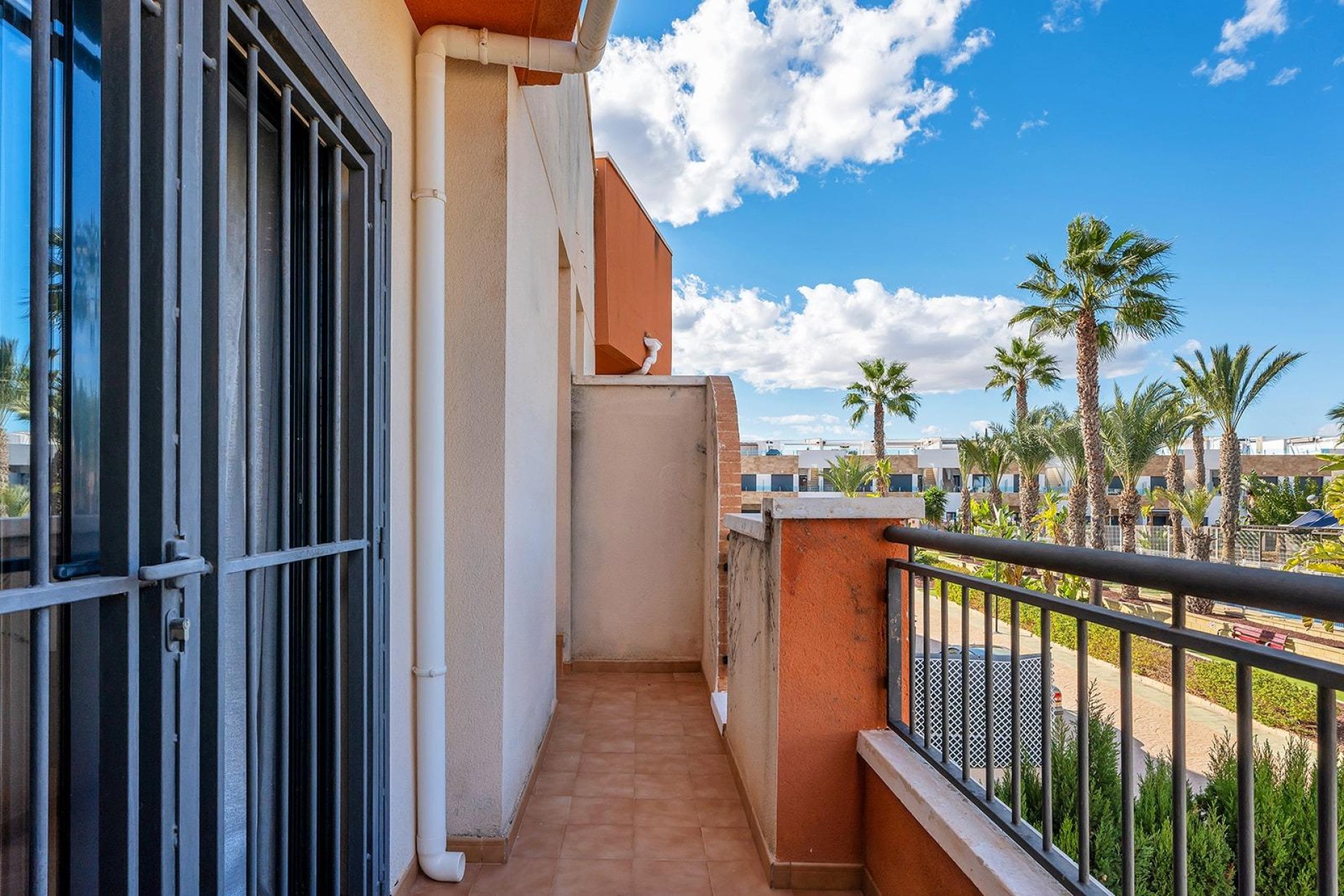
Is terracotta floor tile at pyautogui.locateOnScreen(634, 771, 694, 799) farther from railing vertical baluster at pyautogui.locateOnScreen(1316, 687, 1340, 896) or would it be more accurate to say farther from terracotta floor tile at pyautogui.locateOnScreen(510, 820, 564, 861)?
railing vertical baluster at pyautogui.locateOnScreen(1316, 687, 1340, 896)

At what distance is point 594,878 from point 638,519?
2912 millimetres

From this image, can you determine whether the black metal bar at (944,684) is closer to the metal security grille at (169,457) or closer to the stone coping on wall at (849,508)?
the stone coping on wall at (849,508)

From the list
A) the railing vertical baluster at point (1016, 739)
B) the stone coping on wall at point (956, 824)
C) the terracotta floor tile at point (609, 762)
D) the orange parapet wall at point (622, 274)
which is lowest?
the terracotta floor tile at point (609, 762)

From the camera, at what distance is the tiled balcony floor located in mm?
2293

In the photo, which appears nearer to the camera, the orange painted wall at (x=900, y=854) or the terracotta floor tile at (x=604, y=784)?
the orange painted wall at (x=900, y=854)

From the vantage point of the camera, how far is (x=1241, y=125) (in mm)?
27609

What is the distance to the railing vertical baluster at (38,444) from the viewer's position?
85 centimetres

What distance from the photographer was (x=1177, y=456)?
16188 mm

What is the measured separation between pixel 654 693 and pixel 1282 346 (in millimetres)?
16415

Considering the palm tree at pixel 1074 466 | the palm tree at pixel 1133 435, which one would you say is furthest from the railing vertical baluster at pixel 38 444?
the palm tree at pixel 1133 435

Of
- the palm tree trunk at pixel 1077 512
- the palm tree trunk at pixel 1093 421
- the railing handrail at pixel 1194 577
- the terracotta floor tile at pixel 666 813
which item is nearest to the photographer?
the railing handrail at pixel 1194 577

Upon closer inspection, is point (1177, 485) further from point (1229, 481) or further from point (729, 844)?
point (729, 844)

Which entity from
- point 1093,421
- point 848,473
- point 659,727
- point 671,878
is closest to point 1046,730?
point 671,878

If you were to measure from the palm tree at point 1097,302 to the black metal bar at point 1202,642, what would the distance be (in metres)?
14.8
